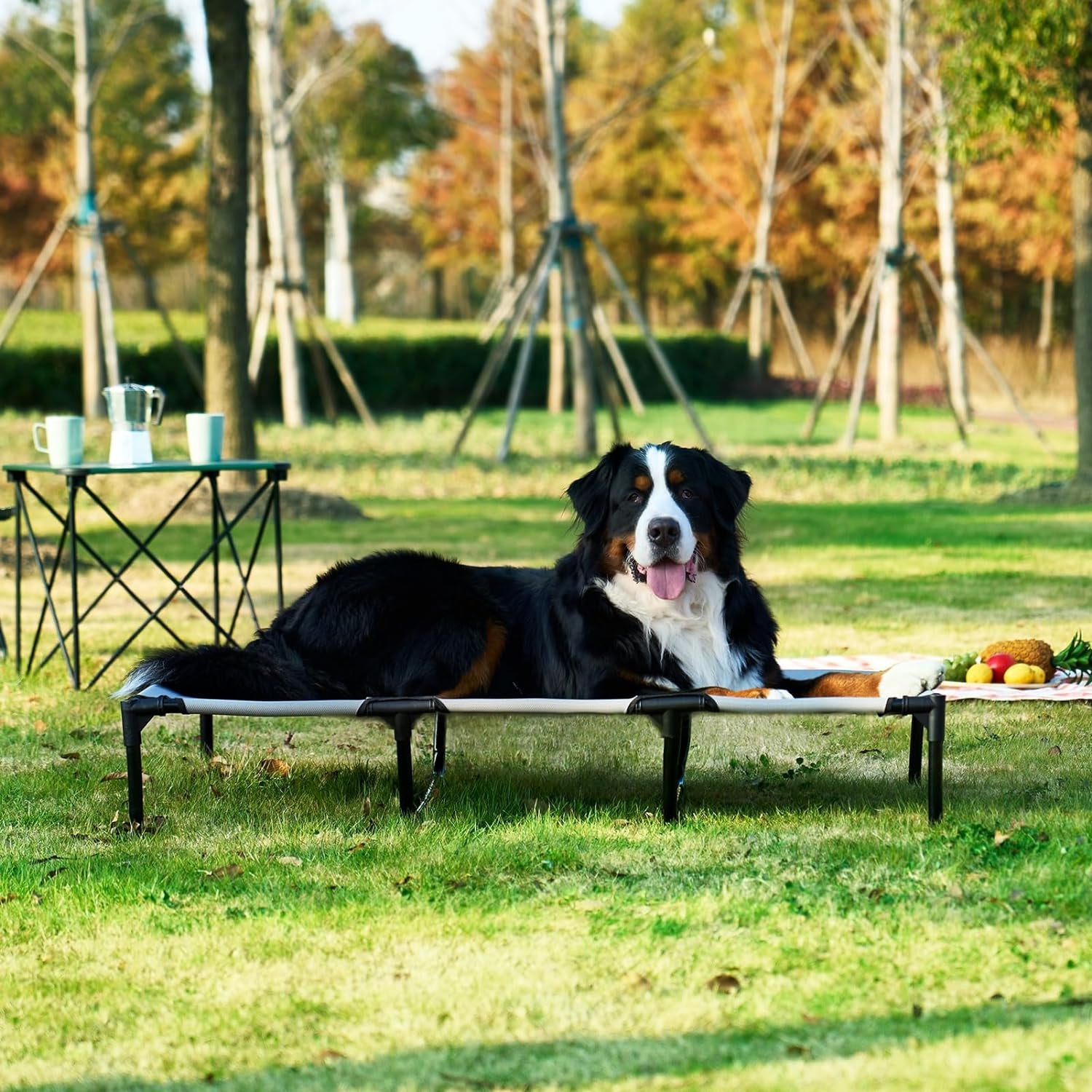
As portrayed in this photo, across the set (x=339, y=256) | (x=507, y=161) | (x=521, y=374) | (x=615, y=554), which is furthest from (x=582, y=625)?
(x=339, y=256)

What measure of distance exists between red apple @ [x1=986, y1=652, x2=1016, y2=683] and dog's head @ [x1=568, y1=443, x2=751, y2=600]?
1.58 meters

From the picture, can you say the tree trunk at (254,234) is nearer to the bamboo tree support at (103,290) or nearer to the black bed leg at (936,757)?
the bamboo tree support at (103,290)

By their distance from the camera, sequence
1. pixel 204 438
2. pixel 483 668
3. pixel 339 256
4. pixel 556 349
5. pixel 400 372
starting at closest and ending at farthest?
pixel 483 668 → pixel 204 438 → pixel 556 349 → pixel 400 372 → pixel 339 256

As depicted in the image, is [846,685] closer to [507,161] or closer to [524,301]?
[524,301]

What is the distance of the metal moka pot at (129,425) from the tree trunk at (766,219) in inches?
1039

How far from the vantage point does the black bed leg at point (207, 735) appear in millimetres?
5812

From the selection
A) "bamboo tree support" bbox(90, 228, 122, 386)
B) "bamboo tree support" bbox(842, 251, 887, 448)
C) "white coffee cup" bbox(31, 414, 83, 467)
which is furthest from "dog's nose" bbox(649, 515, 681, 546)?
"bamboo tree support" bbox(842, 251, 887, 448)

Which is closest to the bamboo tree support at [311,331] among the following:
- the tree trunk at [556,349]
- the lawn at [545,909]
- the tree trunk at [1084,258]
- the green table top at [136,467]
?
the tree trunk at [556,349]

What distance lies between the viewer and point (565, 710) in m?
4.45

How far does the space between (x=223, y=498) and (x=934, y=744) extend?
9952 mm

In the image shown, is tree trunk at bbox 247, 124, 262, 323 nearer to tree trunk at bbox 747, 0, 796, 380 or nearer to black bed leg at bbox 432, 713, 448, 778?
tree trunk at bbox 747, 0, 796, 380

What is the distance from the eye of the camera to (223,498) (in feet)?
44.4

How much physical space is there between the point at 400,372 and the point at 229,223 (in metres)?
16.8

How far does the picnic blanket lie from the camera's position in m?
5.69
